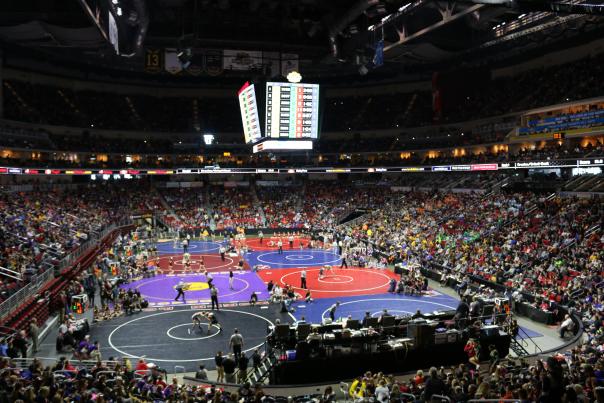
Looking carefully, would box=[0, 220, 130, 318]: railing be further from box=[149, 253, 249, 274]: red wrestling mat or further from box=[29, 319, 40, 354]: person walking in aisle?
box=[149, 253, 249, 274]: red wrestling mat

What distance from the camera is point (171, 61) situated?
27203 millimetres

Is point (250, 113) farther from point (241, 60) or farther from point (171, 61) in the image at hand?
point (171, 61)

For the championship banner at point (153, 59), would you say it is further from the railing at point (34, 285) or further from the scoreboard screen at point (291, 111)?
the railing at point (34, 285)

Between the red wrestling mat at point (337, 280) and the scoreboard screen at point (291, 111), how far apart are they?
9.87 m

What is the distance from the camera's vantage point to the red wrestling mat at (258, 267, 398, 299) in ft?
96.5

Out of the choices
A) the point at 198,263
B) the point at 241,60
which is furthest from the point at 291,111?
the point at 198,263

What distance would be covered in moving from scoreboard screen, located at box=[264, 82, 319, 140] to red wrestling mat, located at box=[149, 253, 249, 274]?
11.0 m

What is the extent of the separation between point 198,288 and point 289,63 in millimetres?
15647

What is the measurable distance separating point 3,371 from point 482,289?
22.8 metres

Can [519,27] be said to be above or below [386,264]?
above

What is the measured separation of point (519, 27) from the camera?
3822 cm

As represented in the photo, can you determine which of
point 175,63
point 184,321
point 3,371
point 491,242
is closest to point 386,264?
point 491,242

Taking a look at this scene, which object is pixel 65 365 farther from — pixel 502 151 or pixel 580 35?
pixel 580 35

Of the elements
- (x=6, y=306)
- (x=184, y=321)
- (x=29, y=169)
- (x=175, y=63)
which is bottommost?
(x=184, y=321)
